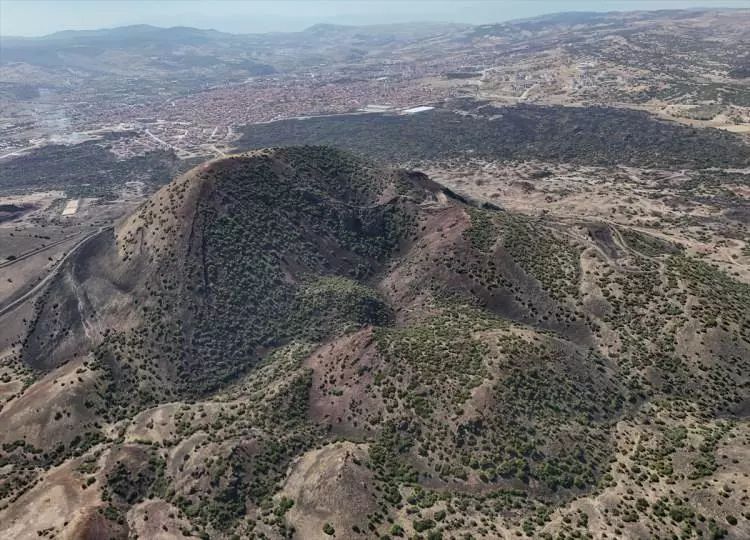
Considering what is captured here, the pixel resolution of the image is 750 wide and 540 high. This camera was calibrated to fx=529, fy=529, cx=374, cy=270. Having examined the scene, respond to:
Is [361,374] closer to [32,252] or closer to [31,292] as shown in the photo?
[31,292]

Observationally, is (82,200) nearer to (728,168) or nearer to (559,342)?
(559,342)

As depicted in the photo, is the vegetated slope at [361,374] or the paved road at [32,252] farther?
the paved road at [32,252]

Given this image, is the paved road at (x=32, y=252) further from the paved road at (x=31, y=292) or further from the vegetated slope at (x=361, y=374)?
the vegetated slope at (x=361, y=374)

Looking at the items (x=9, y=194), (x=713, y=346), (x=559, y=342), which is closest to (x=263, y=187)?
(x=559, y=342)

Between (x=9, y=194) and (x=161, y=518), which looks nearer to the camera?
(x=161, y=518)

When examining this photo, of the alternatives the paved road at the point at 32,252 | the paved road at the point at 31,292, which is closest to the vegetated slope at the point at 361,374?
the paved road at the point at 31,292

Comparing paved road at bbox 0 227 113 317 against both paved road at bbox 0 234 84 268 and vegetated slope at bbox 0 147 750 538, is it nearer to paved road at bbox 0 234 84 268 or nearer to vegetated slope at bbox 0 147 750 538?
vegetated slope at bbox 0 147 750 538

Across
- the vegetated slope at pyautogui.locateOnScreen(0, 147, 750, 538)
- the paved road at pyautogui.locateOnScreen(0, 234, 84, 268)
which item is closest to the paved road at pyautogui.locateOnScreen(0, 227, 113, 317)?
the vegetated slope at pyautogui.locateOnScreen(0, 147, 750, 538)

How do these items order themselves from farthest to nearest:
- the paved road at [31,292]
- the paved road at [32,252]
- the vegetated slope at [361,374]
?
the paved road at [32,252], the paved road at [31,292], the vegetated slope at [361,374]

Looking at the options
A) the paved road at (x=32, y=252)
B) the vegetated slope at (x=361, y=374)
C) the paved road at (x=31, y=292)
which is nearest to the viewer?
the vegetated slope at (x=361, y=374)
